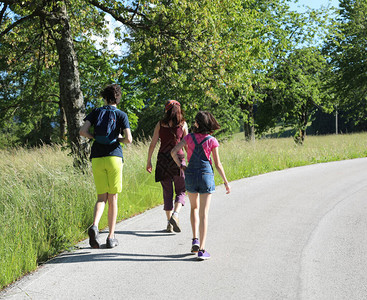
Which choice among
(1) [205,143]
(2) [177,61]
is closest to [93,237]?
(1) [205,143]

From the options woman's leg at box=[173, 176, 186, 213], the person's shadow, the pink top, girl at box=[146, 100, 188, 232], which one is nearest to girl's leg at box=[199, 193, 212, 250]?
the person's shadow

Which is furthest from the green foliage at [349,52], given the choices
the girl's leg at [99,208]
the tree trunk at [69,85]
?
the girl's leg at [99,208]

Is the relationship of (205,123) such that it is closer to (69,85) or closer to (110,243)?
(110,243)

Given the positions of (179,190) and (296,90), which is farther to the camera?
(296,90)

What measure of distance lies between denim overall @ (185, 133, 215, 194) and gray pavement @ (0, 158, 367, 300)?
2.88ft

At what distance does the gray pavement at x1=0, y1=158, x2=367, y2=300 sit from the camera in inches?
160

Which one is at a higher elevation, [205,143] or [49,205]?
[205,143]

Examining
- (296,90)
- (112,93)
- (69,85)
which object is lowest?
(112,93)

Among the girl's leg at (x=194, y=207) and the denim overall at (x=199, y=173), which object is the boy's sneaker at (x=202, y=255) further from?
the denim overall at (x=199, y=173)

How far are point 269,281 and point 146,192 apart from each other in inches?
183

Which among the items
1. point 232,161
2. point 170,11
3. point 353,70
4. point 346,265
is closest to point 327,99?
point 353,70

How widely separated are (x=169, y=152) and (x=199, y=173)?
133cm

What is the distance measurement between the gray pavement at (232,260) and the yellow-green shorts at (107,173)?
32.6 inches

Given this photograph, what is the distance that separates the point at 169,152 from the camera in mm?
6262
